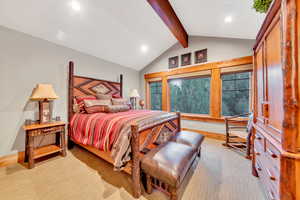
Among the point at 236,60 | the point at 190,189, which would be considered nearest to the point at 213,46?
the point at 236,60

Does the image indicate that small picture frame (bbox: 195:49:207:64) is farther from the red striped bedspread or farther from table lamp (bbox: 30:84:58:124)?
table lamp (bbox: 30:84:58:124)

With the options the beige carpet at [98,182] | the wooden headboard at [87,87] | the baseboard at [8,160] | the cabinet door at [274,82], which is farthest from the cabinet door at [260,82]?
the baseboard at [8,160]

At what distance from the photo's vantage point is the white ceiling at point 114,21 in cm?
196

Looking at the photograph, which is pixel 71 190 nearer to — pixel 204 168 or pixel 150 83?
pixel 204 168

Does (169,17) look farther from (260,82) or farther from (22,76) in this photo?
(22,76)

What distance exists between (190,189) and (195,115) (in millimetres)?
2558

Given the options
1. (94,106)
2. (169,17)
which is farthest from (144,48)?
(94,106)

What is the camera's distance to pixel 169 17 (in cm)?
260

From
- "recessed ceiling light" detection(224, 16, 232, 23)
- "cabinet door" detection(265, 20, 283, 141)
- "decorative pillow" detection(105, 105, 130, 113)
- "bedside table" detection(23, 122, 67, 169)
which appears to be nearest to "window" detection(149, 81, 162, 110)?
"decorative pillow" detection(105, 105, 130, 113)

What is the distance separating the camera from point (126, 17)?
2562mm

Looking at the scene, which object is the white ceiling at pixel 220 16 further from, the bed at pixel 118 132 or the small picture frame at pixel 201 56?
the bed at pixel 118 132

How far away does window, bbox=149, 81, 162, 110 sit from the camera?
15.5 feet

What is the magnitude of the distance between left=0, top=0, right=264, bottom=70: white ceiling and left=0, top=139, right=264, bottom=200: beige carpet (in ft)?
8.47

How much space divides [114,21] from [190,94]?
317 centimetres
